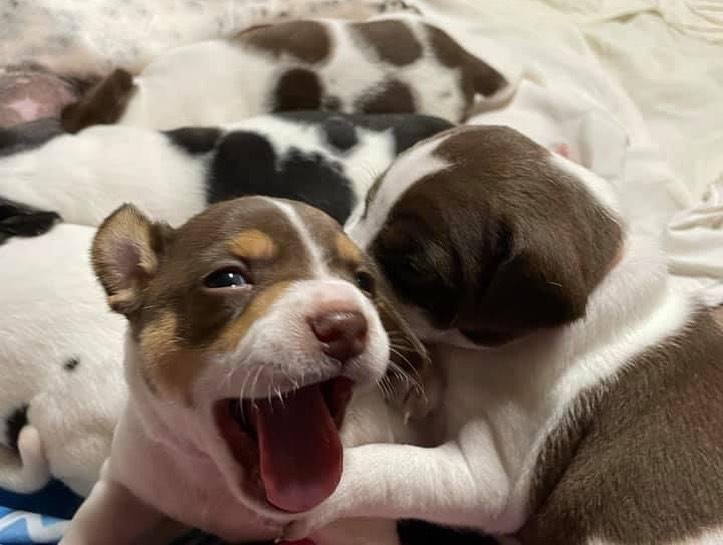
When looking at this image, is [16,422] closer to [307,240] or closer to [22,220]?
[22,220]

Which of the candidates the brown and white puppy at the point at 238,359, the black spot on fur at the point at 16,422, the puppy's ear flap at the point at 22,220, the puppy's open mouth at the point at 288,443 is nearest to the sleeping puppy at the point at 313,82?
the puppy's ear flap at the point at 22,220

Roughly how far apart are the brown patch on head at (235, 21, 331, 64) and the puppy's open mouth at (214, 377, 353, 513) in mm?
1570

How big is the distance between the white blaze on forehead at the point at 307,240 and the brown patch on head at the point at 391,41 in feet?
4.42

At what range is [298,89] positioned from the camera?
116 inches

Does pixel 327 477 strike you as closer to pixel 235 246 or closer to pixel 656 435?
pixel 235 246

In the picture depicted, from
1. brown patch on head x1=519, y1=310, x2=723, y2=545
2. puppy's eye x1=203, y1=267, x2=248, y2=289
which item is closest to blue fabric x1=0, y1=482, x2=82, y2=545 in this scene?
puppy's eye x1=203, y1=267, x2=248, y2=289

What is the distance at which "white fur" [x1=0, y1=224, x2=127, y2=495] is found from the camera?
2.00 metres

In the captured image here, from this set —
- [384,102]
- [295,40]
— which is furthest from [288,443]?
[295,40]

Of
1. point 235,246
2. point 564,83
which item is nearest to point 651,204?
point 564,83

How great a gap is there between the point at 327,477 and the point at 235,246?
38 centimetres

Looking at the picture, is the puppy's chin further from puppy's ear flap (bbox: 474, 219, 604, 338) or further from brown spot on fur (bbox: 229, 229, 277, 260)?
puppy's ear flap (bbox: 474, 219, 604, 338)

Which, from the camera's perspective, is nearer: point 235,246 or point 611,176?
point 235,246

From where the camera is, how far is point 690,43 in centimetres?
380

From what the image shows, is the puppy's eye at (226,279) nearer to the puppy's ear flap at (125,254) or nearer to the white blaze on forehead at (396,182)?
the puppy's ear flap at (125,254)
